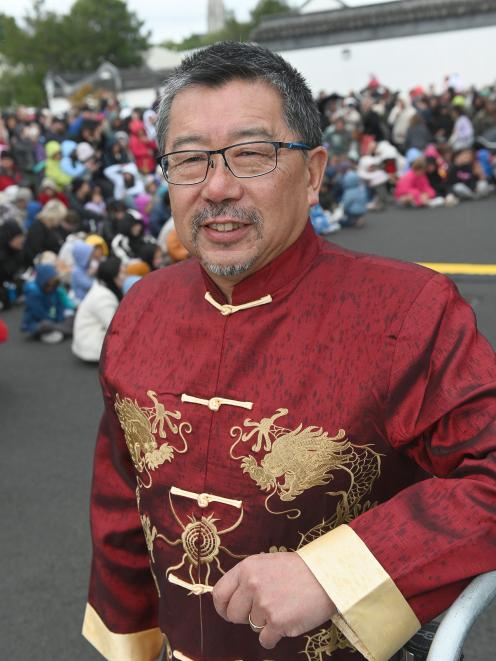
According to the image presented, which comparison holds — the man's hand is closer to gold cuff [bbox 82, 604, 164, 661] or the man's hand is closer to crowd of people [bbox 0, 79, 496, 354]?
gold cuff [bbox 82, 604, 164, 661]

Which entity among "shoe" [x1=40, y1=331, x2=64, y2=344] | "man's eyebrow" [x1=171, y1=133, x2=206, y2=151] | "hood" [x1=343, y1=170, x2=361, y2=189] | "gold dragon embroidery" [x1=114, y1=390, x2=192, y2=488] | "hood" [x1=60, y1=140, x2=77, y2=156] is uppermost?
"man's eyebrow" [x1=171, y1=133, x2=206, y2=151]

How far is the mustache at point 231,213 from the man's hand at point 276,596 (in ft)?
1.73

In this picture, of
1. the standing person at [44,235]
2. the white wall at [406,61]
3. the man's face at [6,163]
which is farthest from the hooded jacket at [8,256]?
the white wall at [406,61]

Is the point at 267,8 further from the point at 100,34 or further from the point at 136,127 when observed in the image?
the point at 136,127

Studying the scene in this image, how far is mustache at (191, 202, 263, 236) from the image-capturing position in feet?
3.85

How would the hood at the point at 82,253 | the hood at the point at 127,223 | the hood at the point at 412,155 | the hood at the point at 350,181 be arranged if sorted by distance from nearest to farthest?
the hood at the point at 82,253
the hood at the point at 127,223
the hood at the point at 350,181
the hood at the point at 412,155

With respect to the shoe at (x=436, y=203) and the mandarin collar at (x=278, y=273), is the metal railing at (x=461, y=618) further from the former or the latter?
the shoe at (x=436, y=203)

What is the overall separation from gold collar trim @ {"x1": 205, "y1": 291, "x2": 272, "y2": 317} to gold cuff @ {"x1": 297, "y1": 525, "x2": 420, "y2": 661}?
0.46 meters

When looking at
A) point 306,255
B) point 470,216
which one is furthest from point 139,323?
point 470,216

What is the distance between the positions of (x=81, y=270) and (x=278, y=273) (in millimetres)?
6482

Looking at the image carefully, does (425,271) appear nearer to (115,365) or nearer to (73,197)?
(115,365)

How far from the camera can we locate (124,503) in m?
1.53

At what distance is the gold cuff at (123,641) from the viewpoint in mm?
1595

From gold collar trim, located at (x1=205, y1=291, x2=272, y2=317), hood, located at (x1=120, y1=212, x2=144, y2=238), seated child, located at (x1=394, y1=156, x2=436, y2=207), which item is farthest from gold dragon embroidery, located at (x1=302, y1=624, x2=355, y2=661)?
seated child, located at (x1=394, y1=156, x2=436, y2=207)
